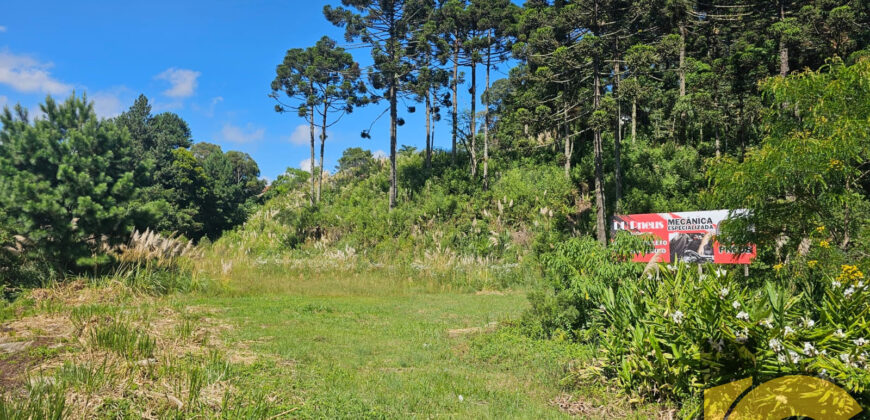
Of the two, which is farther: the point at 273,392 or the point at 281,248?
the point at 281,248

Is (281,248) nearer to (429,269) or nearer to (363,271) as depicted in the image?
(363,271)

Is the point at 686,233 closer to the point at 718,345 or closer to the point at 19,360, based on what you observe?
the point at 718,345

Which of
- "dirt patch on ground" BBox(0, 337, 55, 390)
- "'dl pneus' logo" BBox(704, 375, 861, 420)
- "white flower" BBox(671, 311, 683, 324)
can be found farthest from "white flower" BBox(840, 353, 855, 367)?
"dirt patch on ground" BBox(0, 337, 55, 390)

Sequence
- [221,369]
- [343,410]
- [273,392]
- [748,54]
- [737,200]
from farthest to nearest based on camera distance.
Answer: [748,54] < [737,200] < [221,369] < [273,392] < [343,410]

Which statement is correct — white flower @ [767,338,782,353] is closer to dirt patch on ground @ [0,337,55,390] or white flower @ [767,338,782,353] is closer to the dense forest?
the dense forest

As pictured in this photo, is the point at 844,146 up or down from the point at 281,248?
up

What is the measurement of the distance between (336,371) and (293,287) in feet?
27.4

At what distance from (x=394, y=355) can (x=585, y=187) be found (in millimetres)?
19469

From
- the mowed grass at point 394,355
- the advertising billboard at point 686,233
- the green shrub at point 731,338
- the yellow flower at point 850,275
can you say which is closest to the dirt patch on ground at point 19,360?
the mowed grass at point 394,355

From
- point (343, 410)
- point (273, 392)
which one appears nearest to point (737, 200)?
point (343, 410)

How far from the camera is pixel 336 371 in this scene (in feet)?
17.7

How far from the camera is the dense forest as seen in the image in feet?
13.9

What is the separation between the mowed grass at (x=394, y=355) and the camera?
438cm

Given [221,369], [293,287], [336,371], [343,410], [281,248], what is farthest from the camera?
[281,248]
